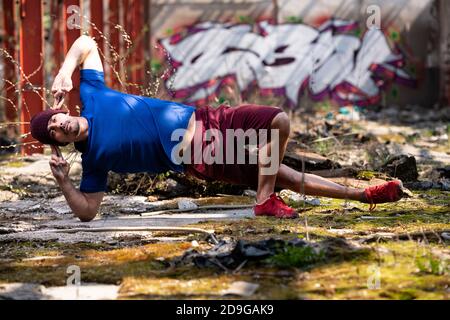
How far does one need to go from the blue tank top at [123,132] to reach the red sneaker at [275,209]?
0.62 m

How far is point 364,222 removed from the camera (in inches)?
219

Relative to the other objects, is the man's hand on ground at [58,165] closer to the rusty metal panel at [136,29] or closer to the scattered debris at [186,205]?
the scattered debris at [186,205]

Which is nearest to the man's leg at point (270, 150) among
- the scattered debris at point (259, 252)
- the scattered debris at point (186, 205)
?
the scattered debris at point (186, 205)

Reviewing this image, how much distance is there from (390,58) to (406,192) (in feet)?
42.9

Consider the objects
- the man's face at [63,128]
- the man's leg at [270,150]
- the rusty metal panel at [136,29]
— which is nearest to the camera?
the man's face at [63,128]

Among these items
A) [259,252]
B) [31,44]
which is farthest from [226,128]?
[31,44]

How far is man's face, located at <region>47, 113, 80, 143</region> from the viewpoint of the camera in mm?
5402

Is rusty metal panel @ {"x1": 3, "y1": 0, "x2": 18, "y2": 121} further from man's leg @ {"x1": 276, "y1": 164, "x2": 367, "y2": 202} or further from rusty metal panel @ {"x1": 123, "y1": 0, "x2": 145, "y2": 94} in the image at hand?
man's leg @ {"x1": 276, "y1": 164, "x2": 367, "y2": 202}

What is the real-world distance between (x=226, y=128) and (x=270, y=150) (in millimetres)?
322

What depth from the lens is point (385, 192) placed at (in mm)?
5957

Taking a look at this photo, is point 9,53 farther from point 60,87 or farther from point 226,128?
point 226,128

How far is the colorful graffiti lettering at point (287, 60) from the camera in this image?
19.4 m
